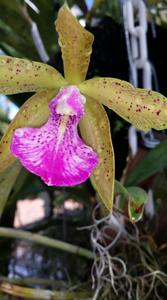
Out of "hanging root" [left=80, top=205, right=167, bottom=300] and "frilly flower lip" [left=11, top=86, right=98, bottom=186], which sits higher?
"frilly flower lip" [left=11, top=86, right=98, bottom=186]

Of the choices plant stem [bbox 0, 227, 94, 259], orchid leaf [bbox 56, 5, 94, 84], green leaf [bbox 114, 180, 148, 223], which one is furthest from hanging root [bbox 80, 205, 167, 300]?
orchid leaf [bbox 56, 5, 94, 84]

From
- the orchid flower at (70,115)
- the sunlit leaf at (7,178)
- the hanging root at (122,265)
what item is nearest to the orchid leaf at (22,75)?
the orchid flower at (70,115)

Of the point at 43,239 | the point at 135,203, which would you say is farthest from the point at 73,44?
the point at 43,239

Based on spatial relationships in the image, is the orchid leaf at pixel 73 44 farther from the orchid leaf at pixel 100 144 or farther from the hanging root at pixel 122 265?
the hanging root at pixel 122 265

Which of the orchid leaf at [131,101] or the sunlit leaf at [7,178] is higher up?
the orchid leaf at [131,101]

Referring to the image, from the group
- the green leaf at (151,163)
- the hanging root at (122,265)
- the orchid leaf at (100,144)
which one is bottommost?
the hanging root at (122,265)

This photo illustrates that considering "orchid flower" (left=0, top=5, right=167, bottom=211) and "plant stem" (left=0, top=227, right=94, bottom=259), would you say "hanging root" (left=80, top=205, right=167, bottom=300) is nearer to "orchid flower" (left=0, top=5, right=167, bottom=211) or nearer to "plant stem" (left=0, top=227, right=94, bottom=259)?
"plant stem" (left=0, top=227, right=94, bottom=259)

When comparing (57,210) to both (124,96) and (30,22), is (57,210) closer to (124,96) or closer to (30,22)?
(30,22)
